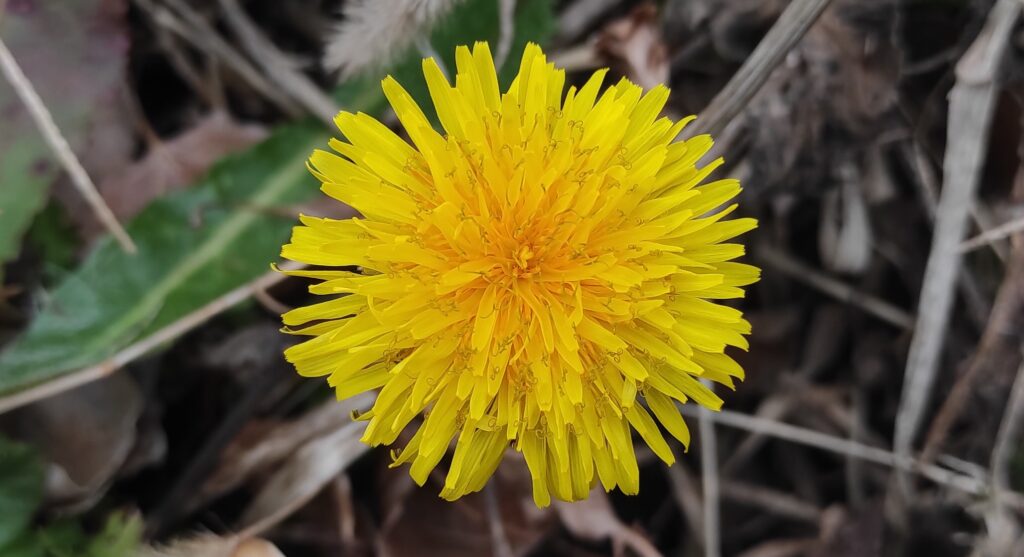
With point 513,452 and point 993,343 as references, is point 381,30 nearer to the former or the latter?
point 513,452

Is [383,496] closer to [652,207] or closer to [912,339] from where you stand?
[652,207]

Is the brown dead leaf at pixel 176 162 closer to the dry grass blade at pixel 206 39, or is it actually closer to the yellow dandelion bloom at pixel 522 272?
the dry grass blade at pixel 206 39

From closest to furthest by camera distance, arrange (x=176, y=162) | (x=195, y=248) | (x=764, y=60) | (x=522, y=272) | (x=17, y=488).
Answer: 1. (x=522, y=272)
2. (x=764, y=60)
3. (x=17, y=488)
4. (x=195, y=248)
5. (x=176, y=162)

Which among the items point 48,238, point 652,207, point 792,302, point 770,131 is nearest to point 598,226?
point 652,207

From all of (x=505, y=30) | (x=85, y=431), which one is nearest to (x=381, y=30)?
(x=505, y=30)

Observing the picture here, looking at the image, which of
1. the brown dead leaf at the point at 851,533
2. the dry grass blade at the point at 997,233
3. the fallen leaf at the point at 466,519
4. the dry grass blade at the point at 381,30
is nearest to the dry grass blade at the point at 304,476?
the fallen leaf at the point at 466,519

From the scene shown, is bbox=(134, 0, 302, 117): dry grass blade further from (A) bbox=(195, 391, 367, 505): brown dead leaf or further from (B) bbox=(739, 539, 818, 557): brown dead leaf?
(B) bbox=(739, 539, 818, 557): brown dead leaf
